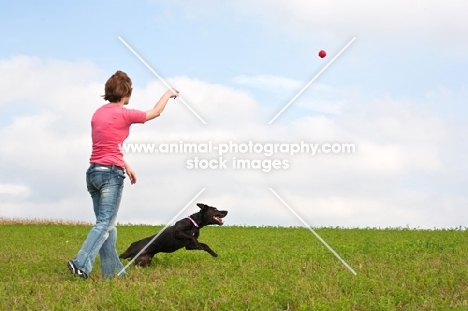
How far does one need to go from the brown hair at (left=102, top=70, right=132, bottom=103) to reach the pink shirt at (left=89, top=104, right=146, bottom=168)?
0.70ft

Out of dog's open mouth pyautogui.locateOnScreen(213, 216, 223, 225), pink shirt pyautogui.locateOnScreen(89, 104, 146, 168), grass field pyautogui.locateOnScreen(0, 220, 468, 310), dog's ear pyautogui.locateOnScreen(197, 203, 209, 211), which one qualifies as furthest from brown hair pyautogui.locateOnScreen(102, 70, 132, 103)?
dog's open mouth pyautogui.locateOnScreen(213, 216, 223, 225)

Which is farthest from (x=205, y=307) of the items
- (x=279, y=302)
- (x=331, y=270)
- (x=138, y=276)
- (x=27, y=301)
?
(x=331, y=270)

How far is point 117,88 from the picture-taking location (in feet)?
33.2

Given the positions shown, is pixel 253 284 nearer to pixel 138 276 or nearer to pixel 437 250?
pixel 138 276

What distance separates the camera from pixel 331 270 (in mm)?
11211

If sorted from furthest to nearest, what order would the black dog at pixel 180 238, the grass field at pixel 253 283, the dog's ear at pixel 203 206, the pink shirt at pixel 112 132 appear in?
1. the dog's ear at pixel 203 206
2. the black dog at pixel 180 238
3. the pink shirt at pixel 112 132
4. the grass field at pixel 253 283

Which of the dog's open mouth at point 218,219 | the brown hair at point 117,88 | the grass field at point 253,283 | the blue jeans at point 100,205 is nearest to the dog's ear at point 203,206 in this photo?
the dog's open mouth at point 218,219

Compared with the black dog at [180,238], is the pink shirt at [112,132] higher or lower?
higher

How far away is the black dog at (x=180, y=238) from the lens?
11.9 metres

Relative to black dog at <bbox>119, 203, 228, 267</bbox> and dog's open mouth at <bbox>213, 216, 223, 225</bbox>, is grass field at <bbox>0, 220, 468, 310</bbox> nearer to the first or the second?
black dog at <bbox>119, 203, 228, 267</bbox>

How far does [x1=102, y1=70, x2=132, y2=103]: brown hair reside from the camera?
10.1 m

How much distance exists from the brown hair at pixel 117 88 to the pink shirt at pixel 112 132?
21 cm

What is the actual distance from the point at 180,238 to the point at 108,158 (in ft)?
8.49

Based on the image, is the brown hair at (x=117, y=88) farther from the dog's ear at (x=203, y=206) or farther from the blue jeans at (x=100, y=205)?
the dog's ear at (x=203, y=206)
